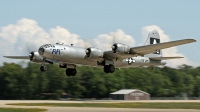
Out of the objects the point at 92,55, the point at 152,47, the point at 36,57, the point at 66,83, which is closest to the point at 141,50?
the point at 152,47

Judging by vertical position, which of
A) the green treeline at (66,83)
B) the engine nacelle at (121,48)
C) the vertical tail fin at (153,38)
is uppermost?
the vertical tail fin at (153,38)

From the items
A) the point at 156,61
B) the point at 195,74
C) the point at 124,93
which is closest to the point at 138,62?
the point at 156,61

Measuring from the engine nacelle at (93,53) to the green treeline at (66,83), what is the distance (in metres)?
73.4

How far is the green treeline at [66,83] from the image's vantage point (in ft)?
385

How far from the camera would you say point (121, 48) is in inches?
1667

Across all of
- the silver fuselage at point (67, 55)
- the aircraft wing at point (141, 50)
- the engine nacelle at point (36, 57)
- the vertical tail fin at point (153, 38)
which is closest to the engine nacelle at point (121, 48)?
the aircraft wing at point (141, 50)

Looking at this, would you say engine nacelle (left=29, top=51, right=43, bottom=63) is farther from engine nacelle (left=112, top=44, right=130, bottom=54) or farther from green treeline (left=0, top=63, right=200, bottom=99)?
green treeline (left=0, top=63, right=200, bottom=99)

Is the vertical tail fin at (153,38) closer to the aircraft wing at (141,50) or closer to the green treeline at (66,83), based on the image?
the aircraft wing at (141,50)

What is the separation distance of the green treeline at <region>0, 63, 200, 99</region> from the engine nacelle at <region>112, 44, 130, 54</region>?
243 ft

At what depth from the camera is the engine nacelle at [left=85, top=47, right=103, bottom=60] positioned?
4234 centimetres

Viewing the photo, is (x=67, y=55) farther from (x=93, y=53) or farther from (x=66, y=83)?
(x=66, y=83)

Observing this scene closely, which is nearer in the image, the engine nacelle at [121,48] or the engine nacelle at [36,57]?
the engine nacelle at [121,48]

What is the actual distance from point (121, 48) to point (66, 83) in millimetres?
76417

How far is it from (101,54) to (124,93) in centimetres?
6753
